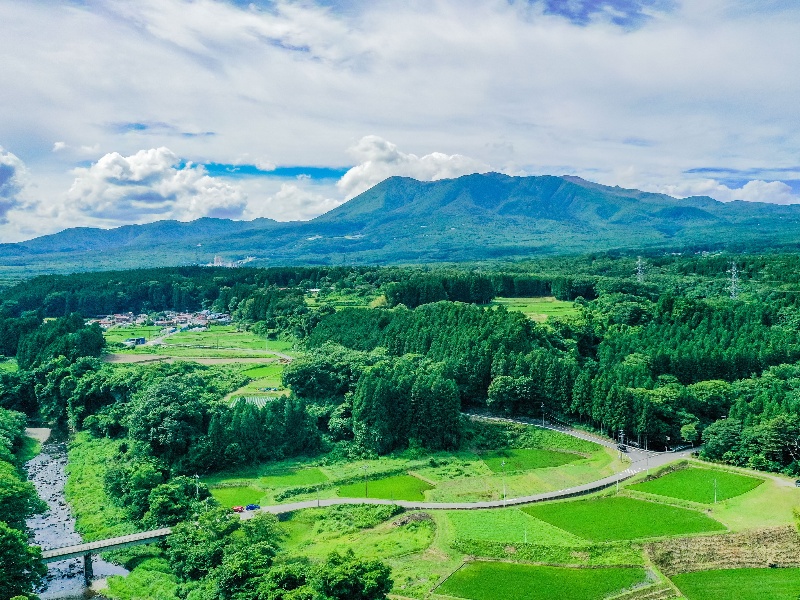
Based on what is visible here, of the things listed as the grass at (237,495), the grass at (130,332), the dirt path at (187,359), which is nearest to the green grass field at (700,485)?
the grass at (237,495)

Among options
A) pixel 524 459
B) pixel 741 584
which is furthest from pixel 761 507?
pixel 524 459

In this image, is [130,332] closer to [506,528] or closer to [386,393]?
[386,393]

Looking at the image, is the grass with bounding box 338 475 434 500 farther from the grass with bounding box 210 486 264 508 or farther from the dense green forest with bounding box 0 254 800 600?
the grass with bounding box 210 486 264 508

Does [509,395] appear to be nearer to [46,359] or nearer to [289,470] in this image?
[289,470]

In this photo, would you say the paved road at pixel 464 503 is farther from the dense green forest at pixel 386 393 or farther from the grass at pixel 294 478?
the grass at pixel 294 478

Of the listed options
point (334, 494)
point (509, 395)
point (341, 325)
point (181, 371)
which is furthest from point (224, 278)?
point (334, 494)

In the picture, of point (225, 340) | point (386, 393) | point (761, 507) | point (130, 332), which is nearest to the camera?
point (761, 507)

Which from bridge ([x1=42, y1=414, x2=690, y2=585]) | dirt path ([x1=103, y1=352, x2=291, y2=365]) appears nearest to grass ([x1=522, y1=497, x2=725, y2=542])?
bridge ([x1=42, y1=414, x2=690, y2=585])
